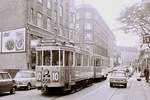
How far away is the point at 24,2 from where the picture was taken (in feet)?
146

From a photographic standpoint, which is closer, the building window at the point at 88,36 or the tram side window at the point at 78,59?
the tram side window at the point at 78,59

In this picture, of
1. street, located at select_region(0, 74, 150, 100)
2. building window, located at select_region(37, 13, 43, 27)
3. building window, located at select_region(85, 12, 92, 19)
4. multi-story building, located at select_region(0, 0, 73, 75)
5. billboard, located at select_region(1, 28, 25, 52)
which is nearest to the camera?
street, located at select_region(0, 74, 150, 100)

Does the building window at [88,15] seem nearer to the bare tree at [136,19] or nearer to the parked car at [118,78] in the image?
the bare tree at [136,19]

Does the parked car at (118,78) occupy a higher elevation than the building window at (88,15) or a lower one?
lower

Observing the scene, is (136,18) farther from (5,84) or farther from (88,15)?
(88,15)

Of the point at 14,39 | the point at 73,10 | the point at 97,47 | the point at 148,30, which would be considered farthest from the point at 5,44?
the point at 97,47

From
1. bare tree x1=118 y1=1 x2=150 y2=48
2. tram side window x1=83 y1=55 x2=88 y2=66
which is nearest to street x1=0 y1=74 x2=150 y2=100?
tram side window x1=83 y1=55 x2=88 y2=66

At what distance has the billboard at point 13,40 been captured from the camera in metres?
44.0

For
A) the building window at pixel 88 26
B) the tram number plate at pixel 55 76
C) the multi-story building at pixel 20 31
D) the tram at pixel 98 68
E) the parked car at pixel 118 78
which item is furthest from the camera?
the building window at pixel 88 26

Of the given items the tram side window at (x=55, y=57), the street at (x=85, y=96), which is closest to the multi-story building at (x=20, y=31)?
the street at (x=85, y=96)

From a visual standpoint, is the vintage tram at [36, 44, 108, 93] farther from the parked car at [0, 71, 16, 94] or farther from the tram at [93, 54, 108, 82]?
the tram at [93, 54, 108, 82]

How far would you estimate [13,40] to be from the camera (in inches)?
1770

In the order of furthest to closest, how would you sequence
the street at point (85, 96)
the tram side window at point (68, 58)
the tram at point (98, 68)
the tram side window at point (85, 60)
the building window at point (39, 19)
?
the building window at point (39, 19) < the tram at point (98, 68) < the tram side window at point (85, 60) < the tram side window at point (68, 58) < the street at point (85, 96)

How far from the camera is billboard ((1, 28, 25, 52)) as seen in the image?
43969 mm
